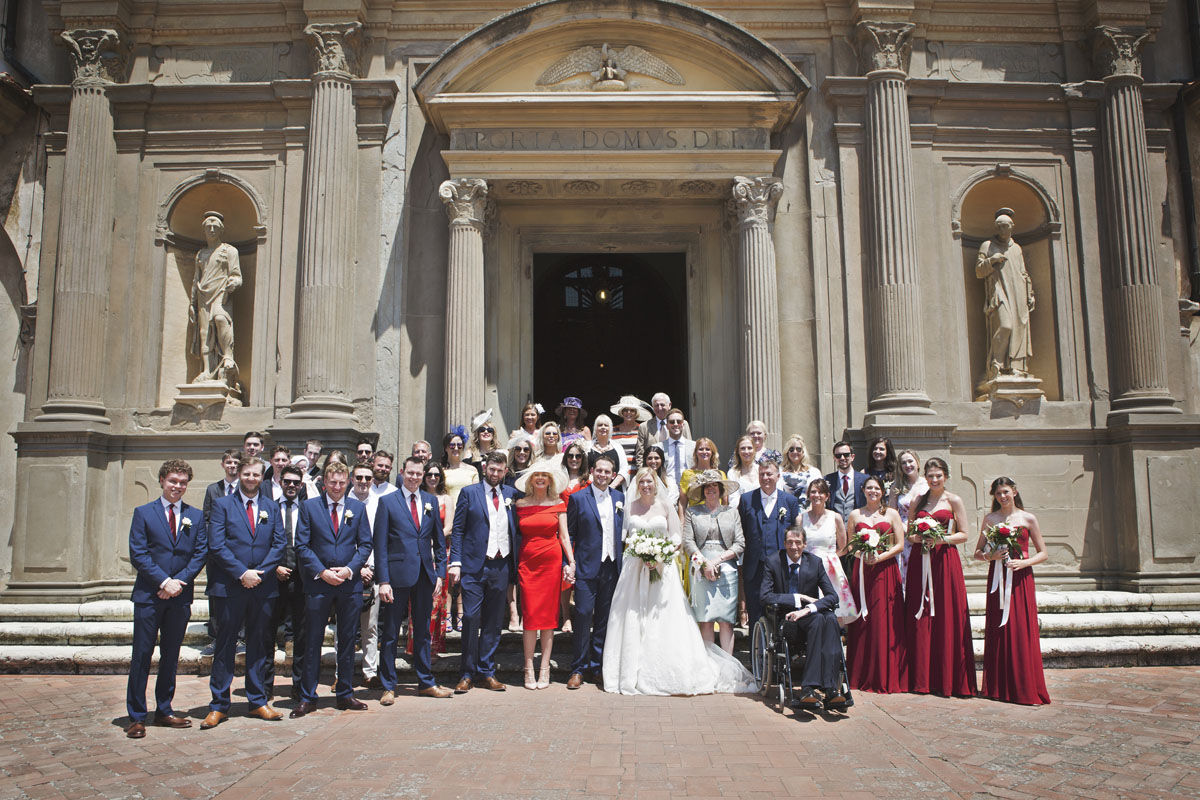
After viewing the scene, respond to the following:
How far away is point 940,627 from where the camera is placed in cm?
738

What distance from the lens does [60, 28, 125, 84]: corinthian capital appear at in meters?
11.2

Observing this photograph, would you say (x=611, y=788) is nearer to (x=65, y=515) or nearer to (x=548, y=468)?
(x=548, y=468)

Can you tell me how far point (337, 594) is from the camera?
22.2ft

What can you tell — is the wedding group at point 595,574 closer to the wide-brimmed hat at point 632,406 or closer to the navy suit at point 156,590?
the navy suit at point 156,590

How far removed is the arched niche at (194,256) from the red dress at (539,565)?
5.26 metres

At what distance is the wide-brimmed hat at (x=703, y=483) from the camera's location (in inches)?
306

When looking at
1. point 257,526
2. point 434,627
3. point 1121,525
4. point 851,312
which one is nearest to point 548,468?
point 434,627

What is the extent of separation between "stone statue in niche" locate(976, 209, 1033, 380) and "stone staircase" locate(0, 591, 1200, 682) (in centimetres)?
296

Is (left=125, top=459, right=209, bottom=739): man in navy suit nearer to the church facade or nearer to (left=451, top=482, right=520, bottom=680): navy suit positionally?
(left=451, top=482, right=520, bottom=680): navy suit

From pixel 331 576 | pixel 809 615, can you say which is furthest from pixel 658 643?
pixel 331 576

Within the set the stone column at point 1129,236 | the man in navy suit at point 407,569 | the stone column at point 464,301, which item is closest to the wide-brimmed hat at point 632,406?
the stone column at point 464,301

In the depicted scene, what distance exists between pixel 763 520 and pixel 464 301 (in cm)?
492

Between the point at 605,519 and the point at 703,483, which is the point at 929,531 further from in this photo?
the point at 605,519

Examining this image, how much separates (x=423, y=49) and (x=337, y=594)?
25.8 feet
